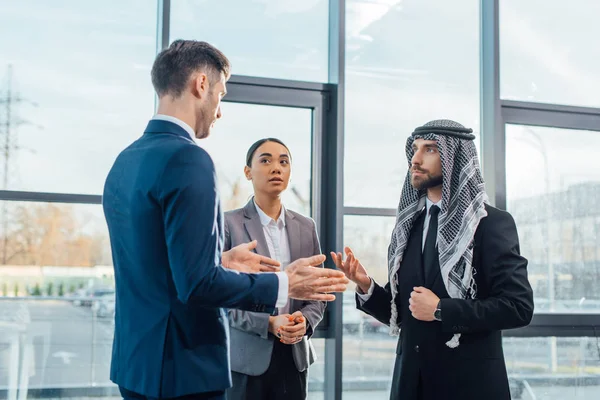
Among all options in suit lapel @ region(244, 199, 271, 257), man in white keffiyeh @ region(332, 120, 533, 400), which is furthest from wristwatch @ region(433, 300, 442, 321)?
suit lapel @ region(244, 199, 271, 257)

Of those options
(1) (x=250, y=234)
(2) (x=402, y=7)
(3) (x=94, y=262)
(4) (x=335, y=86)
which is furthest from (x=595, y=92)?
(3) (x=94, y=262)

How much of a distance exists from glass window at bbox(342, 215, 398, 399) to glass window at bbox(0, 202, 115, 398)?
130cm

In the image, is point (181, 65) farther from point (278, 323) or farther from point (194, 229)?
point (278, 323)

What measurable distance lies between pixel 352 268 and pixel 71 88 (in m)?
1.84

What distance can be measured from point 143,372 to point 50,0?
2554mm

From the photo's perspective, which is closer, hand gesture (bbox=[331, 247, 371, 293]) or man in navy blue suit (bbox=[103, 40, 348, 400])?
man in navy blue suit (bbox=[103, 40, 348, 400])

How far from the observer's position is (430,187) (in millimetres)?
2750

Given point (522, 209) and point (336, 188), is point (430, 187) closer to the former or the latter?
point (336, 188)

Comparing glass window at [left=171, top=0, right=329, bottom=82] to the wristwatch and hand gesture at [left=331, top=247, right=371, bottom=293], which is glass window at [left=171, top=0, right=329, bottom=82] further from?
the wristwatch

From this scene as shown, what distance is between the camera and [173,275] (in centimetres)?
166

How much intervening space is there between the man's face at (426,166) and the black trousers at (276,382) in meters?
0.91

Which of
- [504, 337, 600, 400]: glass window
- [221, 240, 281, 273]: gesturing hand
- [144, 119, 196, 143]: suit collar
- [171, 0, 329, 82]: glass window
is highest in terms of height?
[171, 0, 329, 82]: glass window

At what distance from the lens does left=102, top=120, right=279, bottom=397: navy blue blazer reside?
64.6 inches

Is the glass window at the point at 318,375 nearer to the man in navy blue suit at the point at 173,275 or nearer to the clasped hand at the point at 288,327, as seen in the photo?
the clasped hand at the point at 288,327
